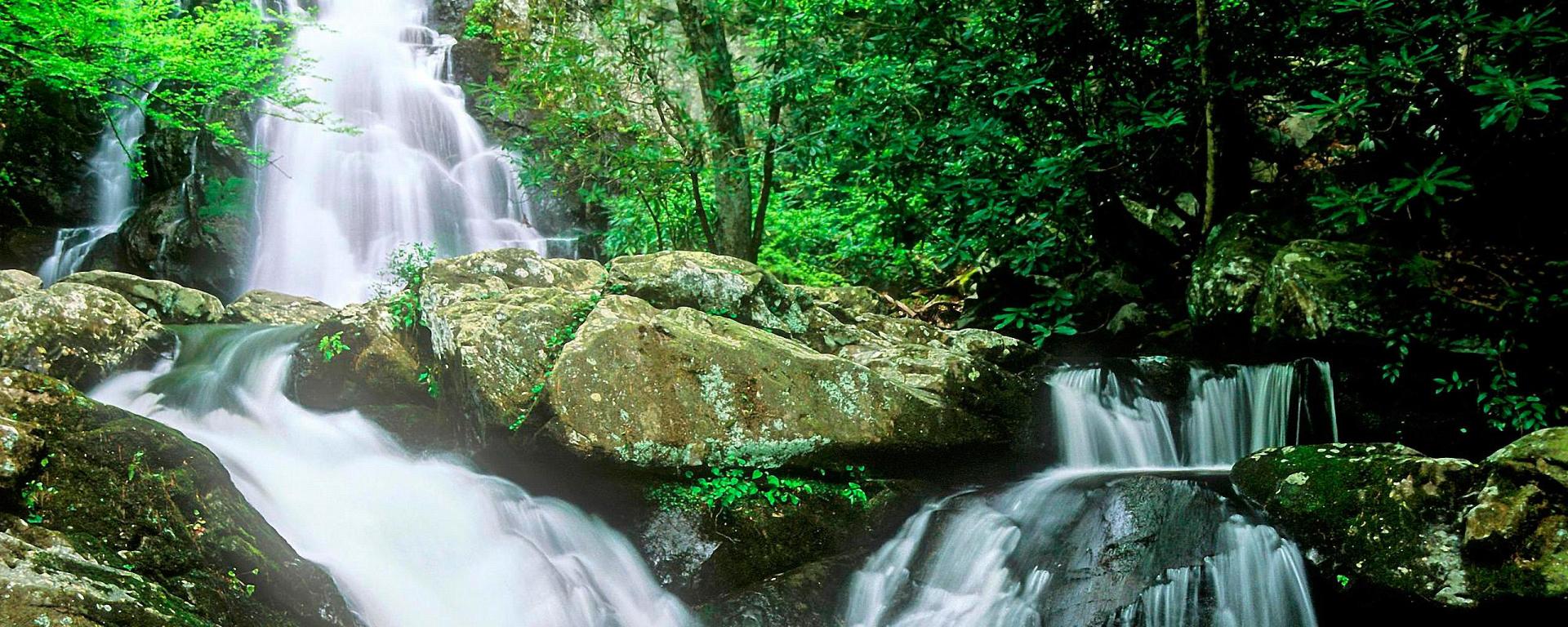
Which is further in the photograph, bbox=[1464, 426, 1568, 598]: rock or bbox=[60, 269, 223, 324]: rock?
bbox=[60, 269, 223, 324]: rock

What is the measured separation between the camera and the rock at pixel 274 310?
9.13 metres

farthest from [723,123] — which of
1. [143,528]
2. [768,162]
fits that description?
[143,528]

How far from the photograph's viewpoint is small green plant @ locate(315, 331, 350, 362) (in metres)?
6.13

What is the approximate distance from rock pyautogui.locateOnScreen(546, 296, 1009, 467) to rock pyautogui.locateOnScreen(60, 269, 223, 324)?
19.3 ft

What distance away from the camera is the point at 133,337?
263 inches

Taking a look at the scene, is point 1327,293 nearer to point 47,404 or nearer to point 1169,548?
point 1169,548

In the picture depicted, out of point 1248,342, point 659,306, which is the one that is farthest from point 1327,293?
point 659,306

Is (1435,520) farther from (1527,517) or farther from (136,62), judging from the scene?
(136,62)

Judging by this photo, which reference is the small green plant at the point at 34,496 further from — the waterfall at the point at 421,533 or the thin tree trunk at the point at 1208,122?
the thin tree trunk at the point at 1208,122

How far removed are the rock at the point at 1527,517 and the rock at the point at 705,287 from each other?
3942mm

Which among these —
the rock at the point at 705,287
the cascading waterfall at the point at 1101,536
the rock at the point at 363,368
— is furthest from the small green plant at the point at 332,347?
the cascading waterfall at the point at 1101,536

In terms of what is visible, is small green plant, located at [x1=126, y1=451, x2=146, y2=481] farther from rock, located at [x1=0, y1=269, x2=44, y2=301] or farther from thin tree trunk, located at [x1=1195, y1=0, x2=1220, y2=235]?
thin tree trunk, located at [x1=1195, y1=0, x2=1220, y2=235]

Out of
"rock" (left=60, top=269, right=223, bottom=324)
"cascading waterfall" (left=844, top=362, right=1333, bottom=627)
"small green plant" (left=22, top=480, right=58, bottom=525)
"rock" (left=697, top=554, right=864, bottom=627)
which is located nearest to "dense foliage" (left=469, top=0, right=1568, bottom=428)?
"cascading waterfall" (left=844, top=362, right=1333, bottom=627)

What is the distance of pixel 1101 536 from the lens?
4.47m
